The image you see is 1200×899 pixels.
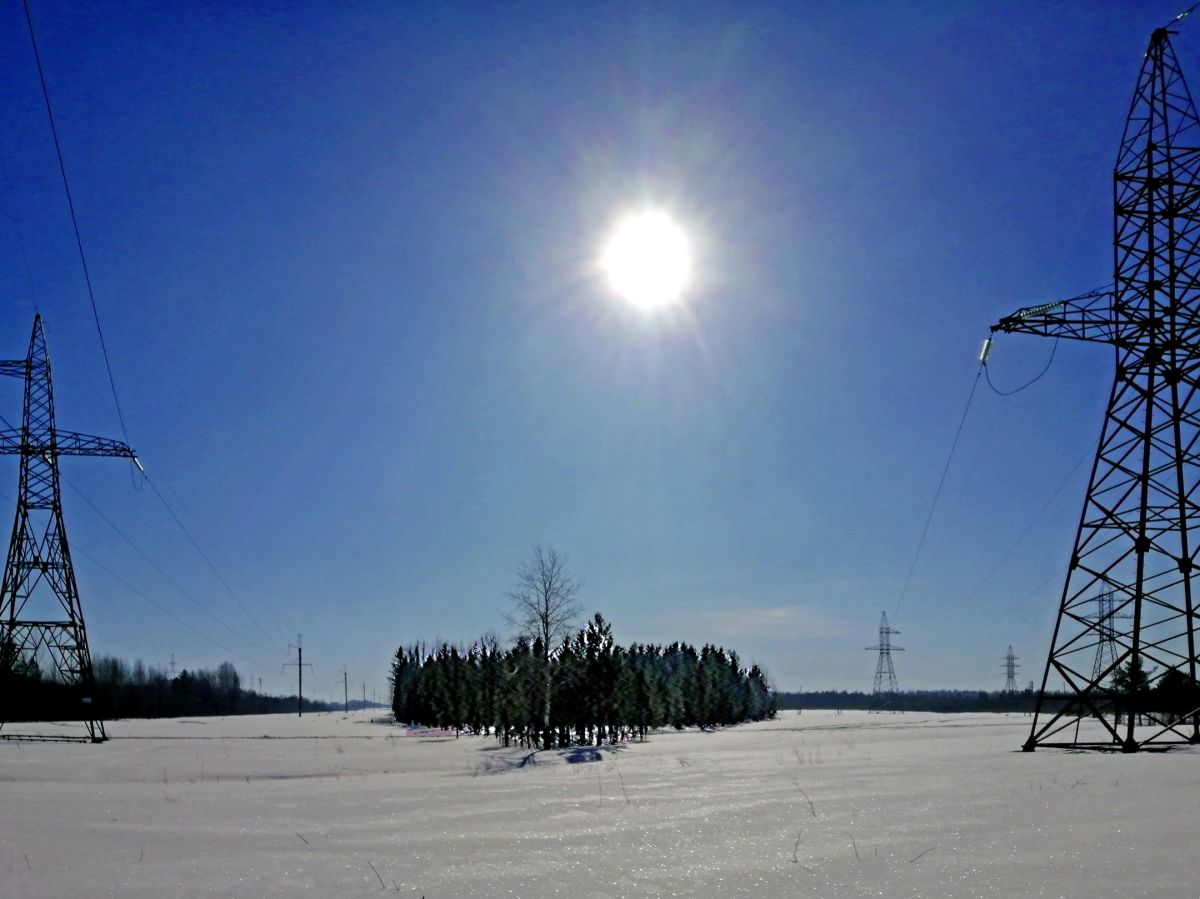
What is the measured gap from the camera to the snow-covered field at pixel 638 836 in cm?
786

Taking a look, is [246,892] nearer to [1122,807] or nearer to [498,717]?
[1122,807]

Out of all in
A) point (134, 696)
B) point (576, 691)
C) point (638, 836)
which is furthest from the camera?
point (134, 696)

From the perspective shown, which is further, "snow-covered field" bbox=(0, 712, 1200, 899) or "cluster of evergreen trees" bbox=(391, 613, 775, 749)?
"cluster of evergreen trees" bbox=(391, 613, 775, 749)

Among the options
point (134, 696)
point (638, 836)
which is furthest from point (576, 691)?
point (134, 696)

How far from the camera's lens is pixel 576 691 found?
165 ft

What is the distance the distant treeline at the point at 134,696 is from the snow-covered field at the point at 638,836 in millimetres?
32032

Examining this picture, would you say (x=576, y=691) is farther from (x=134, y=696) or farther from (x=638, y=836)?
(x=134, y=696)

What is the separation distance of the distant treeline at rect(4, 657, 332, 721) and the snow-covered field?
3203cm

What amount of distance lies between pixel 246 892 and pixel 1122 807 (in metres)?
10.8

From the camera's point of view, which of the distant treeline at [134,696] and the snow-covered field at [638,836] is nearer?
the snow-covered field at [638,836]

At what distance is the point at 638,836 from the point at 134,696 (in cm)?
13238

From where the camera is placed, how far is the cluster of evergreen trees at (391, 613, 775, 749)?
5044 centimetres

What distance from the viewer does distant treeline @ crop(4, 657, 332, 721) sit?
167ft

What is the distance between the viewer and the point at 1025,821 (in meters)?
10.6
